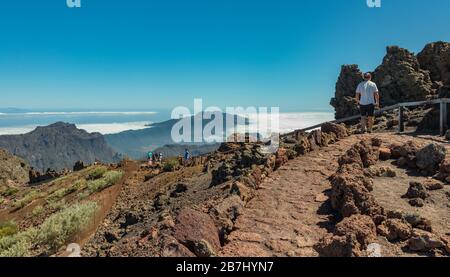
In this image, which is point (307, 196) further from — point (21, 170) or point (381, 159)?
point (21, 170)

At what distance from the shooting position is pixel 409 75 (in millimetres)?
20453

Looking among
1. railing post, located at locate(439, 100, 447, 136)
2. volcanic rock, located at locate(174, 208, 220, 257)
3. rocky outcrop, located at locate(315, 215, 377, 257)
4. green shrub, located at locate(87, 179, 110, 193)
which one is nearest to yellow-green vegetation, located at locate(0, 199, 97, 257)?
volcanic rock, located at locate(174, 208, 220, 257)

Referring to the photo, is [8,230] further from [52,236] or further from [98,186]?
[52,236]

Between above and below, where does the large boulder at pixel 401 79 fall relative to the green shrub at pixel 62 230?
above

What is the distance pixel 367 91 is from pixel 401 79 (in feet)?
25.5

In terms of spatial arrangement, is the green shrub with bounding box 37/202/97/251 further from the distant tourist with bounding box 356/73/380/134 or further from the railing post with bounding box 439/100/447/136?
the railing post with bounding box 439/100/447/136

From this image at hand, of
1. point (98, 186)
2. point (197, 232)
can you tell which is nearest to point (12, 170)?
point (98, 186)

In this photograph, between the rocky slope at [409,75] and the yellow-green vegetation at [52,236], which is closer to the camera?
the yellow-green vegetation at [52,236]

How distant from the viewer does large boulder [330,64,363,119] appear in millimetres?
23078

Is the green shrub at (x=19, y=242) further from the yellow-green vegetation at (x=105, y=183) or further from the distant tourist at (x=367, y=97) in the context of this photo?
the distant tourist at (x=367, y=97)

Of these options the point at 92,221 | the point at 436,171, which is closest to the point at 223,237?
the point at 436,171

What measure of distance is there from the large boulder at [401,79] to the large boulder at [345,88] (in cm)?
184

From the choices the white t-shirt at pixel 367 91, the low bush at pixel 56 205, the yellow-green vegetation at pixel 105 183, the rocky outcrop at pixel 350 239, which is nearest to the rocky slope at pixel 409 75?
the white t-shirt at pixel 367 91

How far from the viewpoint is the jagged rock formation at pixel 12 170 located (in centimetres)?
4167
